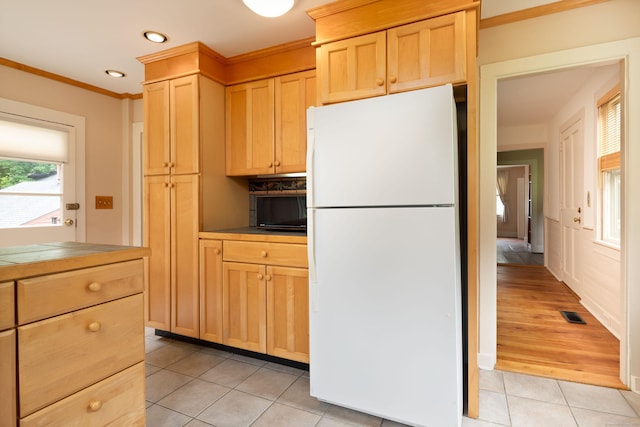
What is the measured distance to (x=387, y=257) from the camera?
5.19 feet

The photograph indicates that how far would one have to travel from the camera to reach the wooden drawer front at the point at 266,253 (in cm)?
210

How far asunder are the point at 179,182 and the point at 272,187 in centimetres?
76

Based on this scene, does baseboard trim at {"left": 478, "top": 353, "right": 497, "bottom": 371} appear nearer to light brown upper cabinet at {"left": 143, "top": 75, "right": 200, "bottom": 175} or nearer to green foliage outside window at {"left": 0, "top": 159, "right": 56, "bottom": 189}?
light brown upper cabinet at {"left": 143, "top": 75, "right": 200, "bottom": 175}

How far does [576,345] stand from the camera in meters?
2.54

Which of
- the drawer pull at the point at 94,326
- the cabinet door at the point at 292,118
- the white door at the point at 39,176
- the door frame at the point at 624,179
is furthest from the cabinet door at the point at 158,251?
the door frame at the point at 624,179

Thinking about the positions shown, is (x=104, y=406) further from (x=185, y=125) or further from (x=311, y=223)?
(x=185, y=125)

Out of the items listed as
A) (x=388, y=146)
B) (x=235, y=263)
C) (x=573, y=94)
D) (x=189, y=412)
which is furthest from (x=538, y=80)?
(x=189, y=412)

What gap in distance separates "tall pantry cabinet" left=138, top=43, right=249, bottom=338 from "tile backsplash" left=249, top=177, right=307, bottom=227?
0.28 m

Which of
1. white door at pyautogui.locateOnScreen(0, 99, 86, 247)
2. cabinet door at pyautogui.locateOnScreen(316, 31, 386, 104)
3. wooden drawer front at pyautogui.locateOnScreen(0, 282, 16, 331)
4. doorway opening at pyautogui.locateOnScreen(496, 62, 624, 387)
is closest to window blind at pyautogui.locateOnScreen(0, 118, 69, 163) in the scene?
white door at pyautogui.locateOnScreen(0, 99, 86, 247)

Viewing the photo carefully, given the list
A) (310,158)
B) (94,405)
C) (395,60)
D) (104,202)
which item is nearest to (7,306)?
(94,405)

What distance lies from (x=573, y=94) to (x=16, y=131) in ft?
19.5

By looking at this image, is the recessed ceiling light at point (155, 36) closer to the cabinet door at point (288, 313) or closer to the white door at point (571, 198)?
the cabinet door at point (288, 313)

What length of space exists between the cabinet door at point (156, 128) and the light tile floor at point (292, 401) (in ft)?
5.05

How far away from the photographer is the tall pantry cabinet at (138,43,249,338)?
98.8 inches
